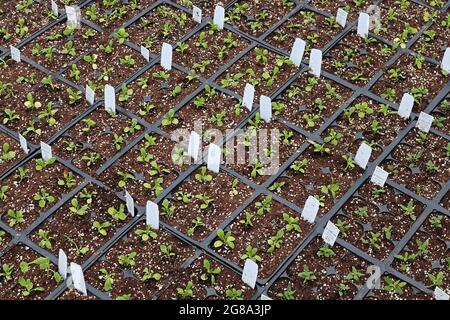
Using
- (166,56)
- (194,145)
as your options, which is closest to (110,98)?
(166,56)

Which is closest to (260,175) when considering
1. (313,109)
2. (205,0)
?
(313,109)

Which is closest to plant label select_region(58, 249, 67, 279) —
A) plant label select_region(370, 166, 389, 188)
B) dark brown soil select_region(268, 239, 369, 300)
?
dark brown soil select_region(268, 239, 369, 300)

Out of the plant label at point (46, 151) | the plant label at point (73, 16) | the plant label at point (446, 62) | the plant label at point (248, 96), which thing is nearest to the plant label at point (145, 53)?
the plant label at point (73, 16)

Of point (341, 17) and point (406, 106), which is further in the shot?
point (341, 17)

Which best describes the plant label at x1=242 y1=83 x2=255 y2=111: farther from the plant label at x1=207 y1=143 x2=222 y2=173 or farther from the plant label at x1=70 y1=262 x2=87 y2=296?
the plant label at x1=70 y1=262 x2=87 y2=296

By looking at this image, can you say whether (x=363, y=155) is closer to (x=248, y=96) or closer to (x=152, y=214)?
(x=248, y=96)

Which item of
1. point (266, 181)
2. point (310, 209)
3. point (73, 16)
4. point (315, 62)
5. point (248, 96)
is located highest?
point (73, 16)
